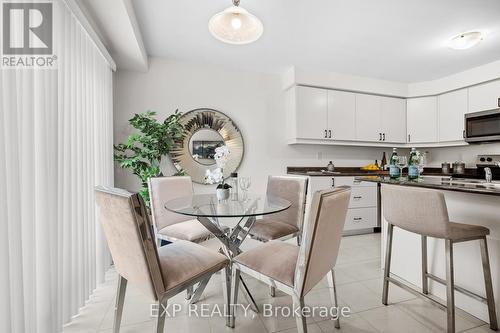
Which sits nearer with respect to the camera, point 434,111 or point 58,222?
point 58,222

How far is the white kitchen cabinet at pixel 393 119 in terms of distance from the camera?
13.1ft

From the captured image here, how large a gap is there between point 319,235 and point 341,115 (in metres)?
3.13

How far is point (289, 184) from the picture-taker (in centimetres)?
230

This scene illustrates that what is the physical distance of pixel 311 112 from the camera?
360 cm

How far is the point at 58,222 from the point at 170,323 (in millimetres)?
997

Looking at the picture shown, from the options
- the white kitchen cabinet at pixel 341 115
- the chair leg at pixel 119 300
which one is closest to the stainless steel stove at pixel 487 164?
the white kitchen cabinet at pixel 341 115

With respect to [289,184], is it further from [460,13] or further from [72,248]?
[460,13]

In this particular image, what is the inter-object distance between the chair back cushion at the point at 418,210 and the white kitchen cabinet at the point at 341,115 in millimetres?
2215

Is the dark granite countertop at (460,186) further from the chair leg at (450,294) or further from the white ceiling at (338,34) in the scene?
the white ceiling at (338,34)

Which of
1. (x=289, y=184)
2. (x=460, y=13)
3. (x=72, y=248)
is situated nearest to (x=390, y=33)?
(x=460, y=13)

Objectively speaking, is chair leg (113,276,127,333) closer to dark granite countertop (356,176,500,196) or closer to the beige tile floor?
the beige tile floor

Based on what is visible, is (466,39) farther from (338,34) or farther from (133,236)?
(133,236)

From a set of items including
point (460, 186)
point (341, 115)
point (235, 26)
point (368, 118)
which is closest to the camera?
point (460, 186)

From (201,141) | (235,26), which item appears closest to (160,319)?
(235,26)
